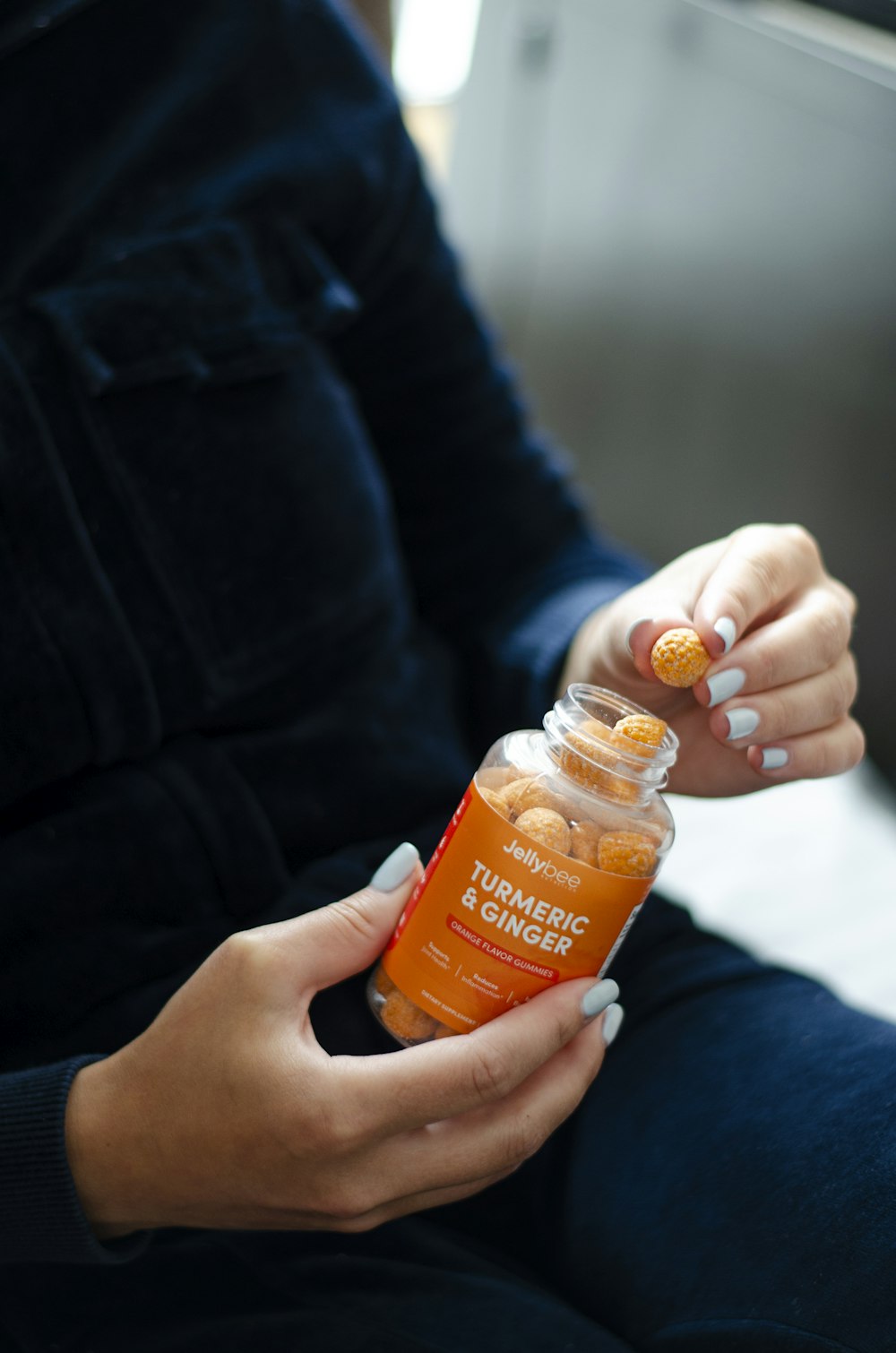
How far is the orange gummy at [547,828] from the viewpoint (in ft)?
1.57

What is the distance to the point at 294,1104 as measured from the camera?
465mm

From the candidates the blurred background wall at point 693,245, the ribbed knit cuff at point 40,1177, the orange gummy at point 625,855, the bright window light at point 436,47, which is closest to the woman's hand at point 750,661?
the orange gummy at point 625,855

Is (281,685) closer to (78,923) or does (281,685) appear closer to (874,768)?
(78,923)


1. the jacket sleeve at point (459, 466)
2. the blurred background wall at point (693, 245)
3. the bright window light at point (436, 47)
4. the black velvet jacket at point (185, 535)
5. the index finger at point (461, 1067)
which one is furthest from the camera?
the bright window light at point (436, 47)

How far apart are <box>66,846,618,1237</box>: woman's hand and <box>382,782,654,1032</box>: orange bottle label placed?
0.02 meters

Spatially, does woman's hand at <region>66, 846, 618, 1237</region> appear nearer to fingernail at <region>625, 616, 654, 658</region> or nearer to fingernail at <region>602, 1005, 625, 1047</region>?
fingernail at <region>602, 1005, 625, 1047</region>

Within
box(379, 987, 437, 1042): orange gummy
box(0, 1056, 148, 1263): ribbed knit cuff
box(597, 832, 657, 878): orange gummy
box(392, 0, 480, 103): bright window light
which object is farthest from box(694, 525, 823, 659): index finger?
box(392, 0, 480, 103): bright window light

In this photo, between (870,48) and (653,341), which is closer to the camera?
(870,48)

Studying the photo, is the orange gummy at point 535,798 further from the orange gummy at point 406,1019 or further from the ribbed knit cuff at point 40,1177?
the ribbed knit cuff at point 40,1177

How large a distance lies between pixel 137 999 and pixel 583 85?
1.29m

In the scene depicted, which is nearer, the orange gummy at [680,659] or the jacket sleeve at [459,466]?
the orange gummy at [680,659]

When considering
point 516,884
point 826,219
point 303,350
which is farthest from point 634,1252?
point 826,219

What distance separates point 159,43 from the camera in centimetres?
69

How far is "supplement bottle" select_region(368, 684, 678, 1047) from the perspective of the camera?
0.47 m
